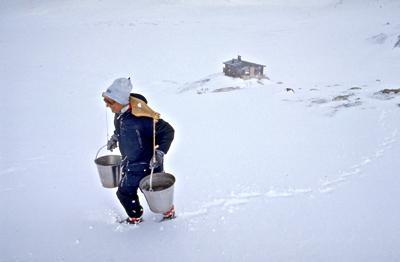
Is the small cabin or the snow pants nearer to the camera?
the snow pants

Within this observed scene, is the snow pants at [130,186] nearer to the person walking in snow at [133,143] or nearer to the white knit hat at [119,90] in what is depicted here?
the person walking in snow at [133,143]

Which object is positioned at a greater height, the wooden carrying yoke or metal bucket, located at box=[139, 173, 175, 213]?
the wooden carrying yoke

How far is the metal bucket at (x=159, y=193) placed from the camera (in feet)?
13.5

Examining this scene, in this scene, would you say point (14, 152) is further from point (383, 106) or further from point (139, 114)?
point (383, 106)

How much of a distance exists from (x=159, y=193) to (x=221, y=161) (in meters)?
3.53

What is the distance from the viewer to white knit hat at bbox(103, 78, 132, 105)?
414 centimetres

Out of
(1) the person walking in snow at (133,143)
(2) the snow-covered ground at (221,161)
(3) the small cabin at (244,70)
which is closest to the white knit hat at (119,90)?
(1) the person walking in snow at (133,143)

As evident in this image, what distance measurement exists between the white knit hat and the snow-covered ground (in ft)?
6.20

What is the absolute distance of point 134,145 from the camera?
439cm

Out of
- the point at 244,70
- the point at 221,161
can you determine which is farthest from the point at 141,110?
the point at 244,70

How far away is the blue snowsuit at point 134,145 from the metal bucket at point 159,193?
0.15 m

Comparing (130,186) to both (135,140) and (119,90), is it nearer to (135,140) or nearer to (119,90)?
(135,140)

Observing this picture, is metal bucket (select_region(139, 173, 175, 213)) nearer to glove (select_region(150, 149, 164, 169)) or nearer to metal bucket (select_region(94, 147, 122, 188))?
glove (select_region(150, 149, 164, 169))

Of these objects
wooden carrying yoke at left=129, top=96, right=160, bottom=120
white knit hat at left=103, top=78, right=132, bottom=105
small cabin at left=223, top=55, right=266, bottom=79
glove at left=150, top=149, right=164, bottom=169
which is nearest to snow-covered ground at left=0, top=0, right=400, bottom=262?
small cabin at left=223, top=55, right=266, bottom=79
